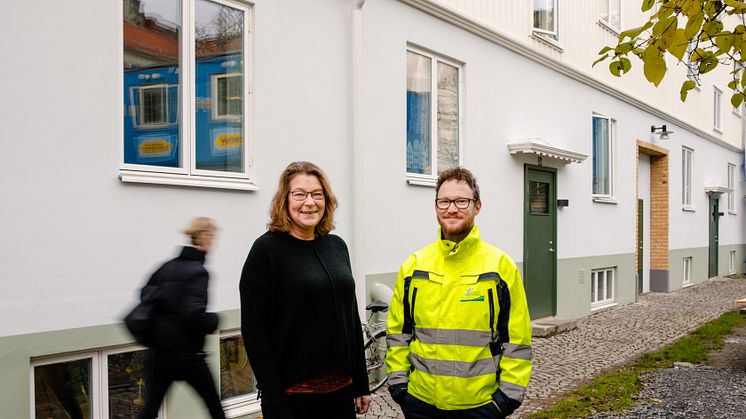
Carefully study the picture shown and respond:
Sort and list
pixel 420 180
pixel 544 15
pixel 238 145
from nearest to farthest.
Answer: pixel 238 145 < pixel 420 180 < pixel 544 15

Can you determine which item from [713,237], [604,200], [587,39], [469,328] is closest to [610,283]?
[604,200]

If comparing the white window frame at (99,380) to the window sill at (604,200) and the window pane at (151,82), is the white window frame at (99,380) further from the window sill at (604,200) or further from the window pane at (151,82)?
the window sill at (604,200)

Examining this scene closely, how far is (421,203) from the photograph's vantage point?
331 inches

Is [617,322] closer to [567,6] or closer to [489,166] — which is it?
[489,166]

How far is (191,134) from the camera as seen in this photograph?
18.6 feet

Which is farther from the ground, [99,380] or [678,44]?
[678,44]

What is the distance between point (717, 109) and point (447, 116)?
1760cm

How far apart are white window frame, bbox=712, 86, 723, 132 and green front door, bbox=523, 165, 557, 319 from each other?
13.6m

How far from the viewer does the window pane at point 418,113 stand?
8.44m

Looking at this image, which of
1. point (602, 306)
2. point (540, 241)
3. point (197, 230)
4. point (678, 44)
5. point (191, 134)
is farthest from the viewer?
point (602, 306)

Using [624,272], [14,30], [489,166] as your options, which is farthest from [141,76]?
[624,272]

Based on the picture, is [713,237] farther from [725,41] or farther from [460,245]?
[460,245]

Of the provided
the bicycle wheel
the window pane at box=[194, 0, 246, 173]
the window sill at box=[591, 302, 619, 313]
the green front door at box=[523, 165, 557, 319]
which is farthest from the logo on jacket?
the window sill at box=[591, 302, 619, 313]

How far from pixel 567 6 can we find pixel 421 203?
611 cm
